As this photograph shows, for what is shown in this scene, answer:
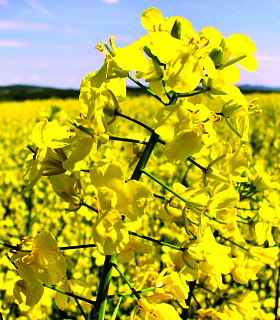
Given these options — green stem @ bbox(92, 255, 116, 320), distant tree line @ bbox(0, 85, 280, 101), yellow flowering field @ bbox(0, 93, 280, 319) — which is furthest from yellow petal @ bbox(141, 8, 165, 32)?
distant tree line @ bbox(0, 85, 280, 101)

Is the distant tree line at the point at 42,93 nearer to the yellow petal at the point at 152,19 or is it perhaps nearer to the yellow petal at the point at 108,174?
the yellow petal at the point at 152,19

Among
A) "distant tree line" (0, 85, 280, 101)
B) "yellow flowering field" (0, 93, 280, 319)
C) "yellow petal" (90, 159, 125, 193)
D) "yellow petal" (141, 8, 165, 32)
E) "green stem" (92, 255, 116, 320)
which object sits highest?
"distant tree line" (0, 85, 280, 101)

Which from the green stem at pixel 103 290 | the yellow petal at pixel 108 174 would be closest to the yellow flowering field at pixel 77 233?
the green stem at pixel 103 290

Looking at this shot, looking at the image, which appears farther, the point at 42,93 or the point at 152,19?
the point at 42,93

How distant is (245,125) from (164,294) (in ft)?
2.26

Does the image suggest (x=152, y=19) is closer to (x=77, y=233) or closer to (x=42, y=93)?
(x=77, y=233)

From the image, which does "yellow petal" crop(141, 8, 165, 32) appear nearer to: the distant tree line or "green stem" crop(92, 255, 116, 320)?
"green stem" crop(92, 255, 116, 320)

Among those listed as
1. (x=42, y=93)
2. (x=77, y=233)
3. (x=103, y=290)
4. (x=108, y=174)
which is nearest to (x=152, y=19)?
(x=108, y=174)

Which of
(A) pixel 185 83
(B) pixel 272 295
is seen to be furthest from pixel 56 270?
(B) pixel 272 295

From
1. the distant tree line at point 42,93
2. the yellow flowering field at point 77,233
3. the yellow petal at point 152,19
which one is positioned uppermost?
the distant tree line at point 42,93

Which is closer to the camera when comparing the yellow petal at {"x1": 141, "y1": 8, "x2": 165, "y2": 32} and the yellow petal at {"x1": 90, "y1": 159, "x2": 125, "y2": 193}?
the yellow petal at {"x1": 90, "y1": 159, "x2": 125, "y2": 193}

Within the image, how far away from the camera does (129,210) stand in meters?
1.09

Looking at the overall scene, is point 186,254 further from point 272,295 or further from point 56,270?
point 272,295

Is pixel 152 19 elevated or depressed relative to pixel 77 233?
elevated
